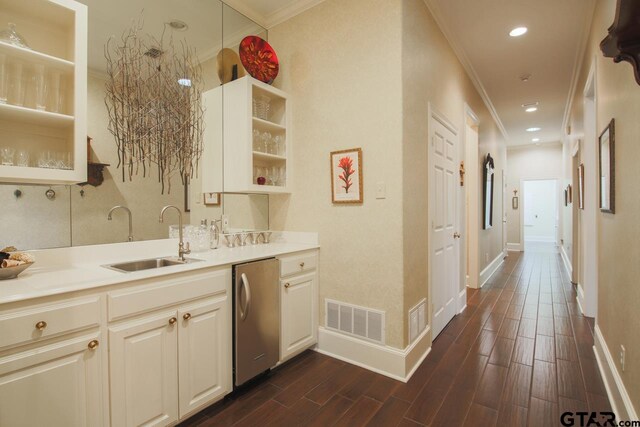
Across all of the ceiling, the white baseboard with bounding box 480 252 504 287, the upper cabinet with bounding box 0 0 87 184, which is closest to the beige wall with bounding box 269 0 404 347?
the ceiling

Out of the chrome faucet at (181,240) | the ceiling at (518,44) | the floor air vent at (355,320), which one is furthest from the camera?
the ceiling at (518,44)

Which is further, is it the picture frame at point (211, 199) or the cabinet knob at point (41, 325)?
the picture frame at point (211, 199)

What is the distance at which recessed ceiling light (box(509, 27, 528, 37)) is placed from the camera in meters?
3.26

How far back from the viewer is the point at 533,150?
9500mm

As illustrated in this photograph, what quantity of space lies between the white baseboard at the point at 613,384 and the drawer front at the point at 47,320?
8.75 feet

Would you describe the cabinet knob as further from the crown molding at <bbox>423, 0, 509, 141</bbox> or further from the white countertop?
the crown molding at <bbox>423, 0, 509, 141</bbox>

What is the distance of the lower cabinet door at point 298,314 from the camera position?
241cm

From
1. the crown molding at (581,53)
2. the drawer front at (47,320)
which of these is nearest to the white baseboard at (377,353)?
the drawer front at (47,320)

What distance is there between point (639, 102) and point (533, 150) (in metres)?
9.46

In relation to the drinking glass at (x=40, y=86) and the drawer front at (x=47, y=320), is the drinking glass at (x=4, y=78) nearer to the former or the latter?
the drinking glass at (x=40, y=86)

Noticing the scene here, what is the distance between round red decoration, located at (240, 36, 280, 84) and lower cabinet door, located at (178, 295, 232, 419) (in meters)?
1.95

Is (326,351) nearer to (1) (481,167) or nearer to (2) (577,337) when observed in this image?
(2) (577,337)

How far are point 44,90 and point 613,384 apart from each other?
151 inches

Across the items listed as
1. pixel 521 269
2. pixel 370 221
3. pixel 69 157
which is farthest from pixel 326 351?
pixel 521 269
